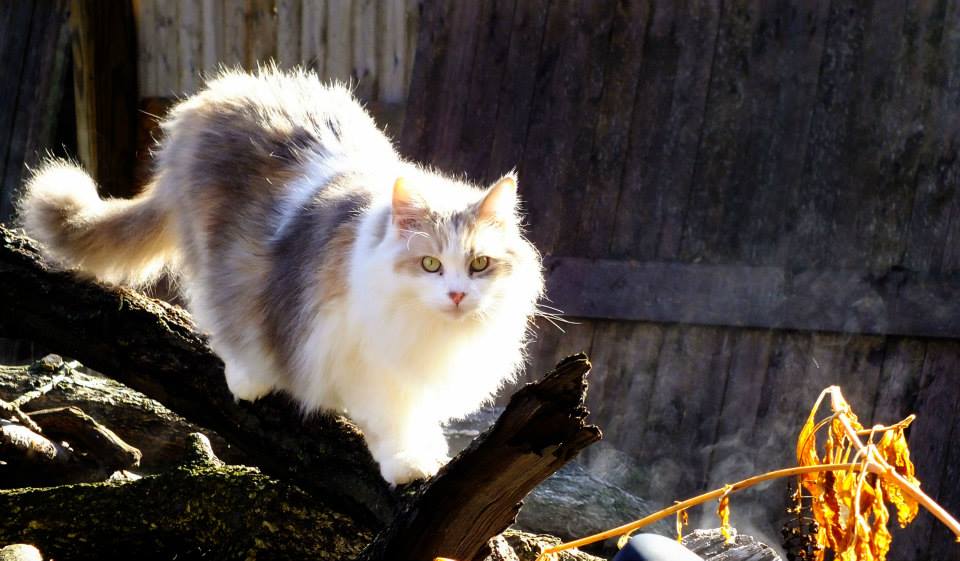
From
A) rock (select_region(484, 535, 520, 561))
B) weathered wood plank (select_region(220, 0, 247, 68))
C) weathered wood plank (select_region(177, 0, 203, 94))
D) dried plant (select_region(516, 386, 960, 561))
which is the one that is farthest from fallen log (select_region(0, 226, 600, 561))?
weathered wood plank (select_region(177, 0, 203, 94))

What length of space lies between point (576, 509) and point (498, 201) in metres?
1.49

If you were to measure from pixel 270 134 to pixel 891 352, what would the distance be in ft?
8.31

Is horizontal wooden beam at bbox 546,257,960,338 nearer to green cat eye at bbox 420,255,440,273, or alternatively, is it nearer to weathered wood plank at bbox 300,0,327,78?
weathered wood plank at bbox 300,0,327,78

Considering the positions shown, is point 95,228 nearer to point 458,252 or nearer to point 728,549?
point 458,252

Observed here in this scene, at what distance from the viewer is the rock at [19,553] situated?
2520 mm

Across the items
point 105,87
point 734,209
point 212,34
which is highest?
point 212,34

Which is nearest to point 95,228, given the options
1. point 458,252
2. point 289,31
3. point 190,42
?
point 458,252

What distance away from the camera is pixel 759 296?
4.35 metres

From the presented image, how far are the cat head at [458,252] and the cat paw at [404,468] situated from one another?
351 mm

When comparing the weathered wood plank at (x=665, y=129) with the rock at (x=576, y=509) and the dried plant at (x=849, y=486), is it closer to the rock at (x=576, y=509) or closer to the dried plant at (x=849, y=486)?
the rock at (x=576, y=509)

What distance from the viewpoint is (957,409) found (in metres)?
4.14

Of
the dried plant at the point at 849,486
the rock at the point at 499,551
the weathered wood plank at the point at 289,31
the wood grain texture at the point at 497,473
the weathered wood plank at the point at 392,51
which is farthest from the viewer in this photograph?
the weathered wood plank at the point at 289,31

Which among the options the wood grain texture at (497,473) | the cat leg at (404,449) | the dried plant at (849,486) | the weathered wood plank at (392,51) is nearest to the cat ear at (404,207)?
the cat leg at (404,449)

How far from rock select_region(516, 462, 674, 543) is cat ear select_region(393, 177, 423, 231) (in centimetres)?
144
